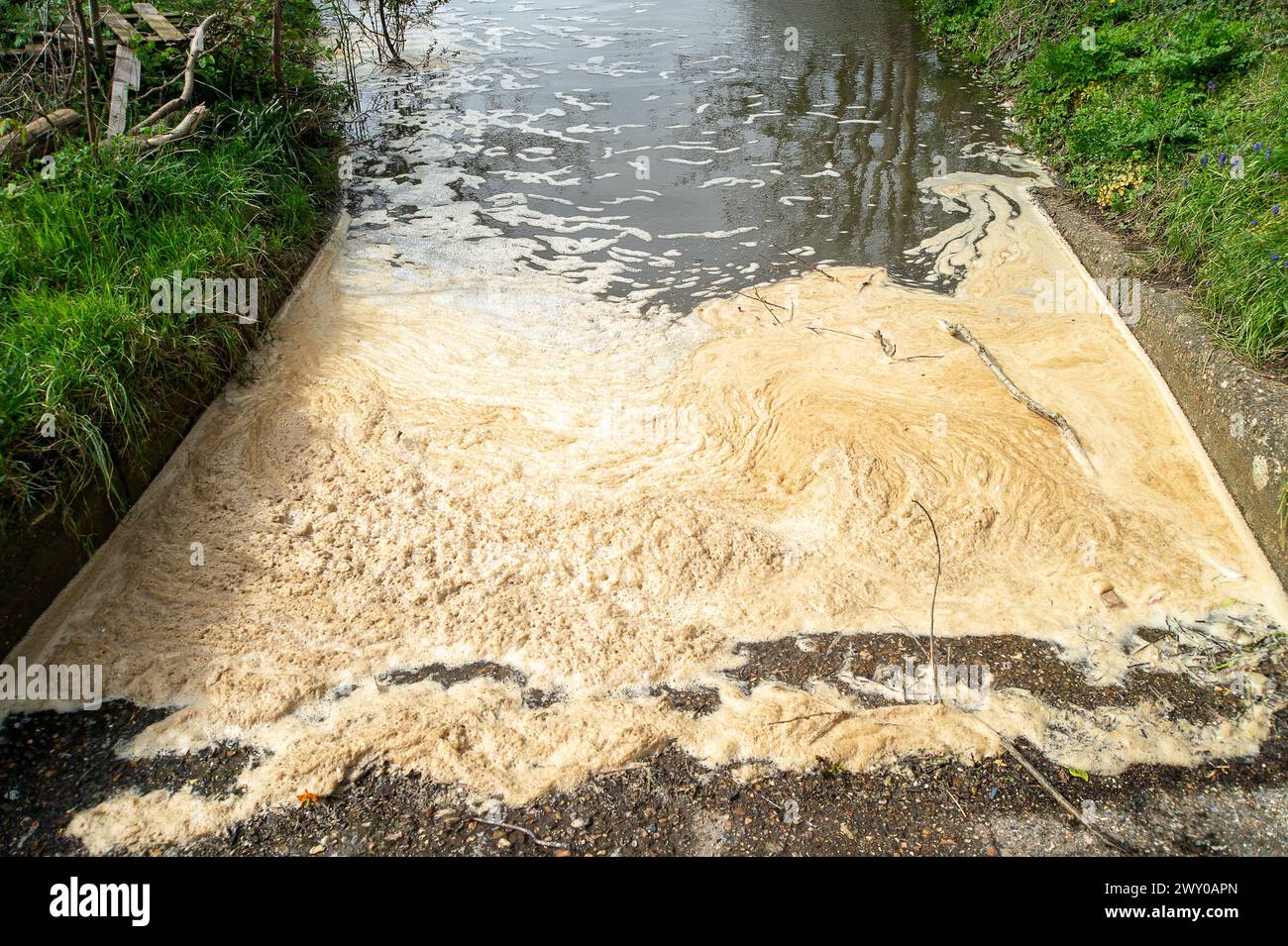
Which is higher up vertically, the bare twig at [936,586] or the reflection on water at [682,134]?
the reflection on water at [682,134]

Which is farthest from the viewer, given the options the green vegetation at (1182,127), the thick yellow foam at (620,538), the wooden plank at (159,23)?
the wooden plank at (159,23)

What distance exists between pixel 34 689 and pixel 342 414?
1.60 metres

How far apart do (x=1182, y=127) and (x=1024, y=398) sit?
2.36 m

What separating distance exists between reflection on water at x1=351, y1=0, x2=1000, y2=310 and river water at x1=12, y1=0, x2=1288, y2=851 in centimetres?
5

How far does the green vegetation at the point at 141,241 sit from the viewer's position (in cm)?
318

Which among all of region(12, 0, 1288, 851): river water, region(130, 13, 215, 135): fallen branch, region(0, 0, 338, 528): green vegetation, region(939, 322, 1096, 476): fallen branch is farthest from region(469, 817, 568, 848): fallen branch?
region(130, 13, 215, 135): fallen branch

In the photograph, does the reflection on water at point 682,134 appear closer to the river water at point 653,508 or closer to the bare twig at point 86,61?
the river water at point 653,508

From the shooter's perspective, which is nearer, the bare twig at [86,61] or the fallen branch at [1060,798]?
the fallen branch at [1060,798]

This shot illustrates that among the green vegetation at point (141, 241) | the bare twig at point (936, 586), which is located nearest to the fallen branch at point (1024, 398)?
the bare twig at point (936, 586)

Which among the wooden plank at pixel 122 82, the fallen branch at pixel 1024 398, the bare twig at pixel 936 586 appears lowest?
the bare twig at pixel 936 586

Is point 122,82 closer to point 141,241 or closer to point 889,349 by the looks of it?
point 141,241

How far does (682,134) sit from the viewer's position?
6641mm

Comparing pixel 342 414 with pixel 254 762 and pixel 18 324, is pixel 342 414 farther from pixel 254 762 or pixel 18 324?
pixel 254 762

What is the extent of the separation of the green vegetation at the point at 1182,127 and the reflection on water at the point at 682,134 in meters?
0.65
